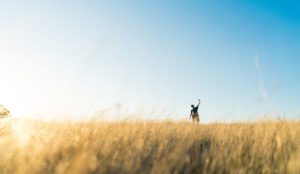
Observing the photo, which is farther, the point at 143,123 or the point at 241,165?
the point at 143,123

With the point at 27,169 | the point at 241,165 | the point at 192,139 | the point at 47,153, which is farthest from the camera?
the point at 192,139

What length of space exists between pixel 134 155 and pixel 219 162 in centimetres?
82

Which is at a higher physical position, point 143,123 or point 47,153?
point 143,123

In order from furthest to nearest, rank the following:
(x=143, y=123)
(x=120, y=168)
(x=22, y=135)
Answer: (x=143, y=123)
(x=22, y=135)
(x=120, y=168)

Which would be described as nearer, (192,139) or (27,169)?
(27,169)

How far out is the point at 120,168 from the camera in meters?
2.99

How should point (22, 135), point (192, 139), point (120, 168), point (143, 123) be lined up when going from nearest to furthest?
point (120, 168), point (22, 135), point (192, 139), point (143, 123)

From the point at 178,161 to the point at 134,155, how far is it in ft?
1.34

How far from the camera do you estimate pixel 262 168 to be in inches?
142

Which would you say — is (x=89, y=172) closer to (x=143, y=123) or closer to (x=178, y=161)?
(x=178, y=161)

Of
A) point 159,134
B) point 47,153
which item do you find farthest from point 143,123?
point 47,153

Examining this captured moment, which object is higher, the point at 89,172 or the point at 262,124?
the point at 262,124

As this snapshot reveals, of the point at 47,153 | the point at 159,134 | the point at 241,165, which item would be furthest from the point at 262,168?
the point at 47,153

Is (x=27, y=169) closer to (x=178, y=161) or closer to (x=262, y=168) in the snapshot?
(x=178, y=161)
